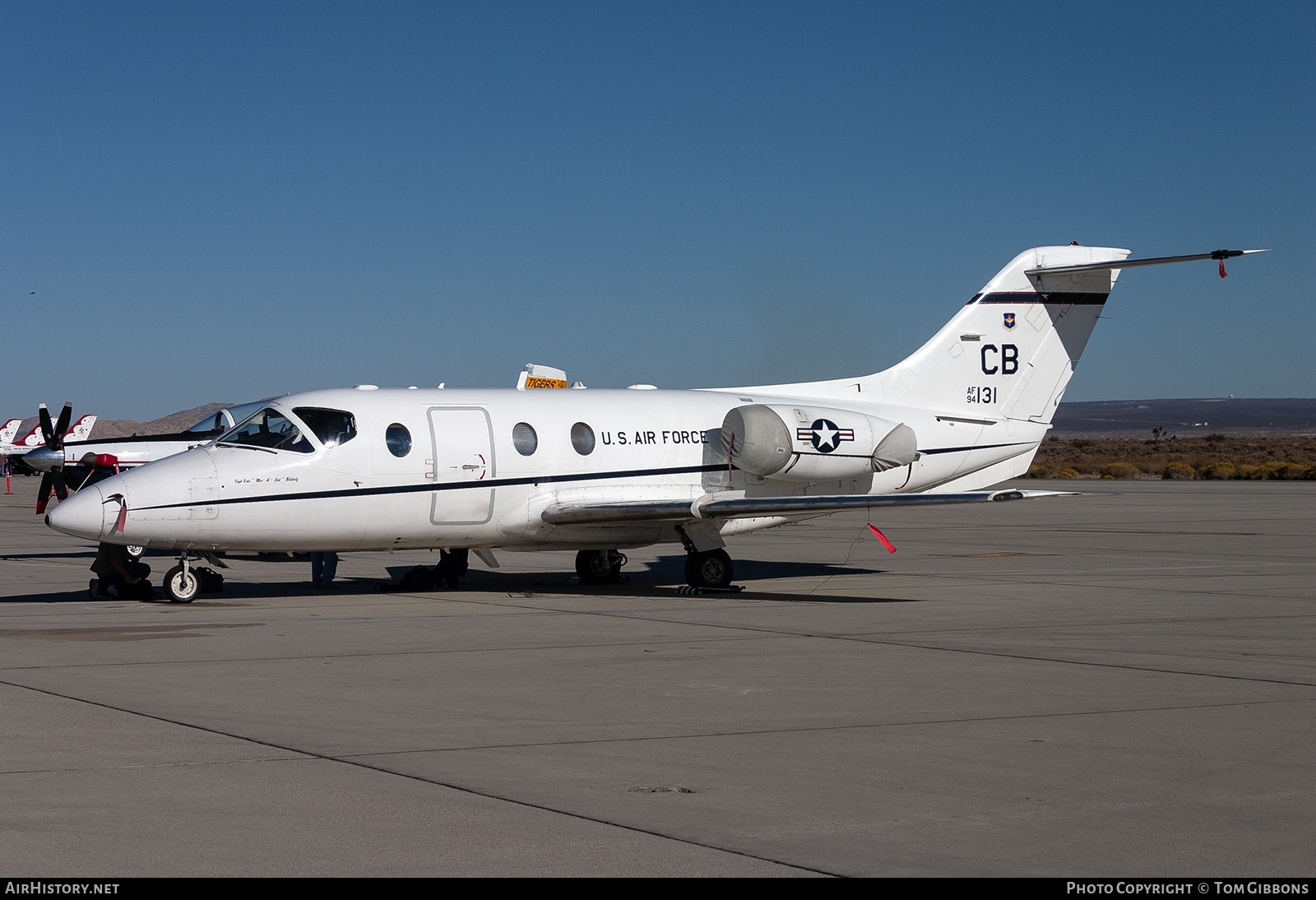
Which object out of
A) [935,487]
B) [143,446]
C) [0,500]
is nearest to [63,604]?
[143,446]

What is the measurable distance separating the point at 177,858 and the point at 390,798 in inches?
51.3

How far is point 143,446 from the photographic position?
22672mm

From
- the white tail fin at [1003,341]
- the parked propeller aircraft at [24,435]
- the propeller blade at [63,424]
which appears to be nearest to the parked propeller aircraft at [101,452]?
the propeller blade at [63,424]

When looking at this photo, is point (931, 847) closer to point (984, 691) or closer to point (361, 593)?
point (984, 691)

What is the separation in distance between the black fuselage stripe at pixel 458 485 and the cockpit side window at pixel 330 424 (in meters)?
0.70

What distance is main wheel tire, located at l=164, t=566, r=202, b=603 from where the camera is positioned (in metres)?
17.1

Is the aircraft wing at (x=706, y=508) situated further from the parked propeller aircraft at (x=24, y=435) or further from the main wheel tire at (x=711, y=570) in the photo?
the parked propeller aircraft at (x=24, y=435)

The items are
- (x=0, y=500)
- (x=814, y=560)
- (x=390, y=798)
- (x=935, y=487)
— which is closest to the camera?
(x=390, y=798)

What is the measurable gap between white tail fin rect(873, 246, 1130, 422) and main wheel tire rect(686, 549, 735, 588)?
4.94 metres

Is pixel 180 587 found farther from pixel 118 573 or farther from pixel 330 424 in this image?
pixel 330 424

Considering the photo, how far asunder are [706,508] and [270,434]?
5.91m

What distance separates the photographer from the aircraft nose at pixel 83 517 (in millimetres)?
15891

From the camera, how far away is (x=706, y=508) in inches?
725

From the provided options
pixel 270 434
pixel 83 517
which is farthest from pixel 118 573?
pixel 270 434
